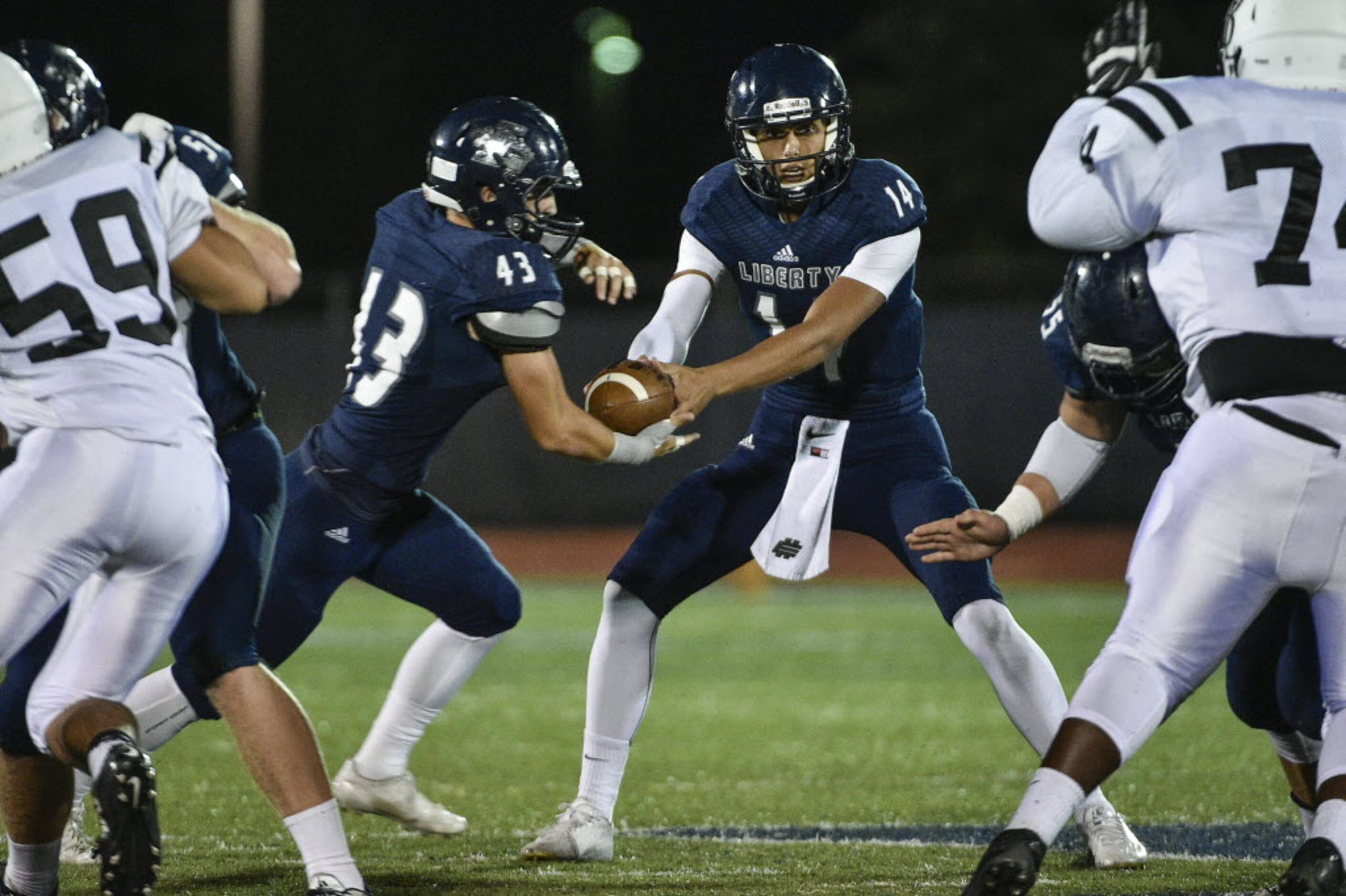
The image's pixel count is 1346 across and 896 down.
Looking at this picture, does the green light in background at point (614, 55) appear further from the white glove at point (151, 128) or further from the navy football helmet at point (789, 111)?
the white glove at point (151, 128)

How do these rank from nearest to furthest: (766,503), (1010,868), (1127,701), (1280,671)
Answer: (1010,868) → (1127,701) → (1280,671) → (766,503)

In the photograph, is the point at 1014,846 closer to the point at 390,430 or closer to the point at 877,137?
the point at 390,430

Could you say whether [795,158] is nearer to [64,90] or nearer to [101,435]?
[64,90]

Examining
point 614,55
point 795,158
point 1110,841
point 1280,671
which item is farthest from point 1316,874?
point 614,55

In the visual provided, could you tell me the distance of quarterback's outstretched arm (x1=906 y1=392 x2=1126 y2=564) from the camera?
374cm

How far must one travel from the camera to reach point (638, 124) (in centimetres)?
2955

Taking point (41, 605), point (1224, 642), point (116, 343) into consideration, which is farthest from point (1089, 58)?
point (41, 605)

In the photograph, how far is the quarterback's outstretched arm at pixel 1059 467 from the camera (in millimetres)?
3736

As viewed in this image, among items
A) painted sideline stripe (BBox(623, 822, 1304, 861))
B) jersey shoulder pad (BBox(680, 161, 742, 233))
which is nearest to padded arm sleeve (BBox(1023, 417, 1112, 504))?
painted sideline stripe (BBox(623, 822, 1304, 861))

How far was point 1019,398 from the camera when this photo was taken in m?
13.8

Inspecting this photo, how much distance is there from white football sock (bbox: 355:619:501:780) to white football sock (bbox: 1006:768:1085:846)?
187 cm

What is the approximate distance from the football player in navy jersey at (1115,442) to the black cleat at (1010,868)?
2.29 feet

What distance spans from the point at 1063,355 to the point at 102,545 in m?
2.05

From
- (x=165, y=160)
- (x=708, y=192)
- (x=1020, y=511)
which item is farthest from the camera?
(x=708, y=192)
